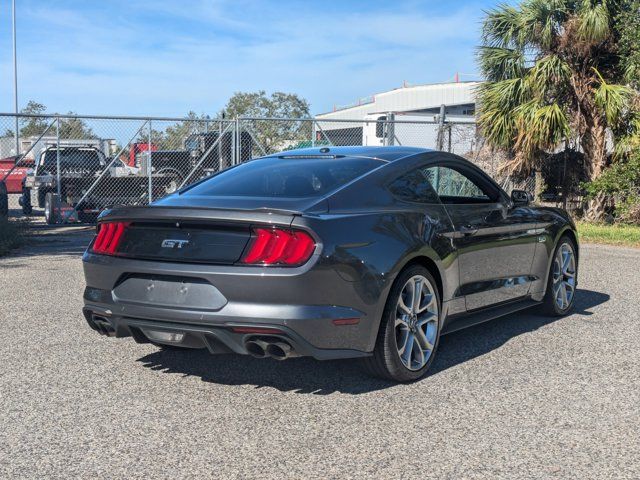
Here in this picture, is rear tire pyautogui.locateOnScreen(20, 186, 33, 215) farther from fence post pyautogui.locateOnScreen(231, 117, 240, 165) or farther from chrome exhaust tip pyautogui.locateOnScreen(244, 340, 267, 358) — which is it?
chrome exhaust tip pyautogui.locateOnScreen(244, 340, 267, 358)

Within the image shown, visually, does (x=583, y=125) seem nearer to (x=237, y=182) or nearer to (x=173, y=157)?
(x=173, y=157)

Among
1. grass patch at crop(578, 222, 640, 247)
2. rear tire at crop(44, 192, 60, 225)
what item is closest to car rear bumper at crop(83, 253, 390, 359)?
grass patch at crop(578, 222, 640, 247)

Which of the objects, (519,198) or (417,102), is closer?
(519,198)

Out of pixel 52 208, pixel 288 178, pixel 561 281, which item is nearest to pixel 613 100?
pixel 561 281

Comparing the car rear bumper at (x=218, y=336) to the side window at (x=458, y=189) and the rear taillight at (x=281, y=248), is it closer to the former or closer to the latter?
the rear taillight at (x=281, y=248)

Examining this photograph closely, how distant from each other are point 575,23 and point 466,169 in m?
11.1

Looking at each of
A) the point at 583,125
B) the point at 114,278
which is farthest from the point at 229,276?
the point at 583,125

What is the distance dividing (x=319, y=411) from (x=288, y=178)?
1615 mm

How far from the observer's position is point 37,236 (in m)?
14.2

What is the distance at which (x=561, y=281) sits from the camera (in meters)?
6.86

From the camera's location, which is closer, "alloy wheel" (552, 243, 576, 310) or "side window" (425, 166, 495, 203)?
"side window" (425, 166, 495, 203)

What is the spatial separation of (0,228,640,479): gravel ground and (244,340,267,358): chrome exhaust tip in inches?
13.0

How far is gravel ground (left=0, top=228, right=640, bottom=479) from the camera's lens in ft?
11.7

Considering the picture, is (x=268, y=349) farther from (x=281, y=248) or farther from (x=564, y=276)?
(x=564, y=276)
